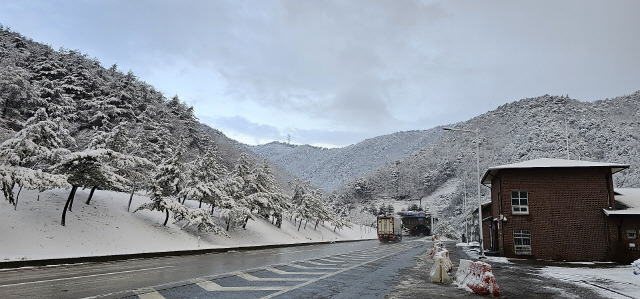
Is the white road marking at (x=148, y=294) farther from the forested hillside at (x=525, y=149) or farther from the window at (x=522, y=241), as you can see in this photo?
the forested hillside at (x=525, y=149)

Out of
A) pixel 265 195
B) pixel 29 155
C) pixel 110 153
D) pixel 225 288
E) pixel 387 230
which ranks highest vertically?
pixel 110 153

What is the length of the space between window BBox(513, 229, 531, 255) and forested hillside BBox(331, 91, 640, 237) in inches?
4045

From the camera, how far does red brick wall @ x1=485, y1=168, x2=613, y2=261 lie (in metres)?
27.5

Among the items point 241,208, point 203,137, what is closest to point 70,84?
point 203,137

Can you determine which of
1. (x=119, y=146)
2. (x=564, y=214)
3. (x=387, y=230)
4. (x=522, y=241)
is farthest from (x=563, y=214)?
(x=387, y=230)

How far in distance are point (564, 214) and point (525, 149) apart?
133879mm

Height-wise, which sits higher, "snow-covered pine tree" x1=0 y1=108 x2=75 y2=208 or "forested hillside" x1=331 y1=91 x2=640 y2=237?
"forested hillside" x1=331 y1=91 x2=640 y2=237

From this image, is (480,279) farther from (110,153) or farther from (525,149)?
(525,149)

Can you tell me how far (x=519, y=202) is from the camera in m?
29.3

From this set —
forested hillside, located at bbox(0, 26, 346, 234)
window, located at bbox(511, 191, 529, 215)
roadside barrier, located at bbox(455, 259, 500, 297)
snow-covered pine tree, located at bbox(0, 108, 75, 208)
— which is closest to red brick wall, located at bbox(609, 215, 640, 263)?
window, located at bbox(511, 191, 529, 215)

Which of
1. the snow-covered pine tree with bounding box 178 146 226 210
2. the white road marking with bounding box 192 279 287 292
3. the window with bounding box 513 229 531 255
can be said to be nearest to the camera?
the white road marking with bounding box 192 279 287 292

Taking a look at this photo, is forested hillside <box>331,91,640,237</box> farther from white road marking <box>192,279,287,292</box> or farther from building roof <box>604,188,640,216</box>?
white road marking <box>192,279,287,292</box>

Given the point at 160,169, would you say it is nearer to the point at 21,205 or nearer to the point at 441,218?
the point at 21,205

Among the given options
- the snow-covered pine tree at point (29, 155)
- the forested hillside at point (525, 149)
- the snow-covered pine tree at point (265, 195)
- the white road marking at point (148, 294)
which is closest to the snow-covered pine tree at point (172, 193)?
the snow-covered pine tree at point (29, 155)
